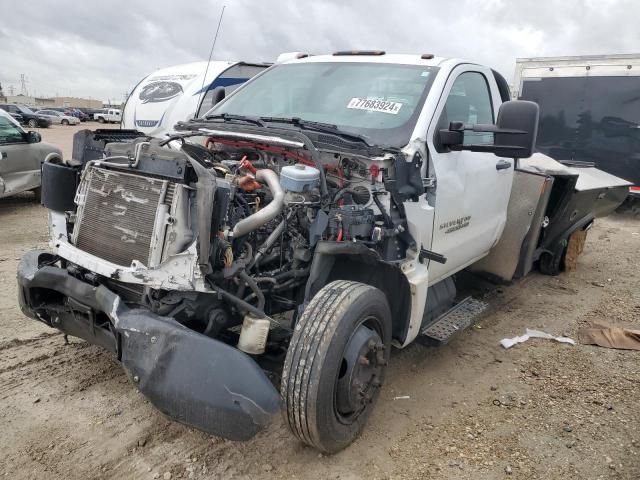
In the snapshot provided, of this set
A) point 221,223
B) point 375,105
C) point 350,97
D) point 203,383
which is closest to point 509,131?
point 375,105

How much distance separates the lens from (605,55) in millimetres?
10227

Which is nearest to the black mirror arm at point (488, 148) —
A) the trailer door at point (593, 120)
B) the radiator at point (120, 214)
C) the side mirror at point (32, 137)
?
the radiator at point (120, 214)

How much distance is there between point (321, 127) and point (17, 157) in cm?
700

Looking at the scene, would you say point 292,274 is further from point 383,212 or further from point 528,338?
point 528,338

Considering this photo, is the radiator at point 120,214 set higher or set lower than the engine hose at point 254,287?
higher

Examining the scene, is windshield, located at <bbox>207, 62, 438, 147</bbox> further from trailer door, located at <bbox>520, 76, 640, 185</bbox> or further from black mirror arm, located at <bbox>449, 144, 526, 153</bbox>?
trailer door, located at <bbox>520, 76, 640, 185</bbox>

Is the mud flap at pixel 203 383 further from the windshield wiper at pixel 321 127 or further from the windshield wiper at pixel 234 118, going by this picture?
the windshield wiper at pixel 234 118

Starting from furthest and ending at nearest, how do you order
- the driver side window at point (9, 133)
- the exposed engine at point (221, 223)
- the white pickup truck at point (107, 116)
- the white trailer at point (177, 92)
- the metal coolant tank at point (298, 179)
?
the white pickup truck at point (107, 116) → the white trailer at point (177, 92) → the driver side window at point (9, 133) → the metal coolant tank at point (298, 179) → the exposed engine at point (221, 223)

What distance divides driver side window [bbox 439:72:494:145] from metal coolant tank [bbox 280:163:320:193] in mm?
1168

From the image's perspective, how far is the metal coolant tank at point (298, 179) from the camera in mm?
2990

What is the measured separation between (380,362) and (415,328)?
0.56m

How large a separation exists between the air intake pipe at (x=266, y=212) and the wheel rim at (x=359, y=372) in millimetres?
774

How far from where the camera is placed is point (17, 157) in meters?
8.50

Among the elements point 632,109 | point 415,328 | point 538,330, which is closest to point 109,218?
point 415,328
